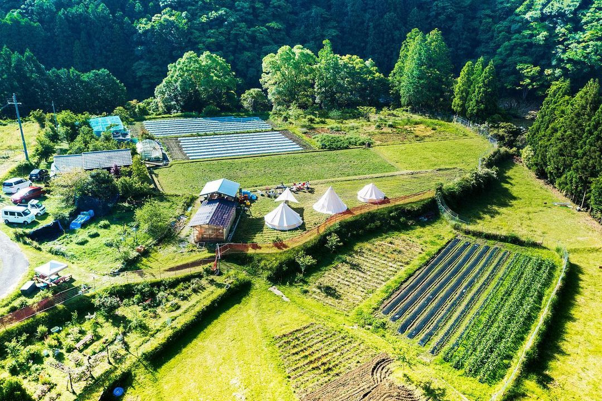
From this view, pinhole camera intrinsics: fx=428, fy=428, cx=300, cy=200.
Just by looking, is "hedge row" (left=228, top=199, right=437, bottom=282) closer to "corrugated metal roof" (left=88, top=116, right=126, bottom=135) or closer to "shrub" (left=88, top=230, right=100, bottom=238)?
"shrub" (left=88, top=230, right=100, bottom=238)

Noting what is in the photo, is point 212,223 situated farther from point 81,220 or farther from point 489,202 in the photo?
point 489,202

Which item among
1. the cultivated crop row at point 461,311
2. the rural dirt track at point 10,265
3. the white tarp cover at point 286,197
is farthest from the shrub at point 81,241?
the cultivated crop row at point 461,311

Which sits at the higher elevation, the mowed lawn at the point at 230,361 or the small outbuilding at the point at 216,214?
the small outbuilding at the point at 216,214

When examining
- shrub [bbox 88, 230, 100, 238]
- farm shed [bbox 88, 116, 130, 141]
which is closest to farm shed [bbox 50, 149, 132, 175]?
shrub [bbox 88, 230, 100, 238]

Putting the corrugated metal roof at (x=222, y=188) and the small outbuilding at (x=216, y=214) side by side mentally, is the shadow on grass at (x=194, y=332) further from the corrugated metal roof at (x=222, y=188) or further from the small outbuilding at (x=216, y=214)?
the corrugated metal roof at (x=222, y=188)

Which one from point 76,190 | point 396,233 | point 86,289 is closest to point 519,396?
point 396,233
